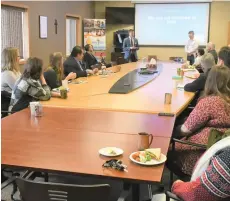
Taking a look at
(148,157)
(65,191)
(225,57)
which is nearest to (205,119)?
(148,157)

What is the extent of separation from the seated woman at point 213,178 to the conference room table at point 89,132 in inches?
7.2

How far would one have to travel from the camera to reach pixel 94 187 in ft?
4.69

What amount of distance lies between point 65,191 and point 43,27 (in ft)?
22.8

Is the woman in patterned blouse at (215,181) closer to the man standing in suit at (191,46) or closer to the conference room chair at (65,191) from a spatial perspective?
the conference room chair at (65,191)

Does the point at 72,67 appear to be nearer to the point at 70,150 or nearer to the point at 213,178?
the point at 70,150

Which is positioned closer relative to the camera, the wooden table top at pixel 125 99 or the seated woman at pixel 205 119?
the seated woman at pixel 205 119

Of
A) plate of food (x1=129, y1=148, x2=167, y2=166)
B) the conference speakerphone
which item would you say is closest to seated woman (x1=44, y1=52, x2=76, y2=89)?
the conference speakerphone

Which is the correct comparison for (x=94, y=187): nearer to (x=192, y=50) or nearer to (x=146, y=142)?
(x=146, y=142)

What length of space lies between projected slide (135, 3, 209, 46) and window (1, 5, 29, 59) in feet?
17.0

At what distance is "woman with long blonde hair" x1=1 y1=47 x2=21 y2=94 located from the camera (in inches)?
155

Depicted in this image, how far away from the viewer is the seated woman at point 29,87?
10.6ft

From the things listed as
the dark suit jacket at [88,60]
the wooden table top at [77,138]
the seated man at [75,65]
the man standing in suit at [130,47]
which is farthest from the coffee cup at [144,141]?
the man standing in suit at [130,47]

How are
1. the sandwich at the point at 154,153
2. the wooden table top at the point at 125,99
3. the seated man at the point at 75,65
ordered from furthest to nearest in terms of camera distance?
1. the seated man at the point at 75,65
2. the wooden table top at the point at 125,99
3. the sandwich at the point at 154,153

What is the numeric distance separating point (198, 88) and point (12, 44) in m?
4.38
